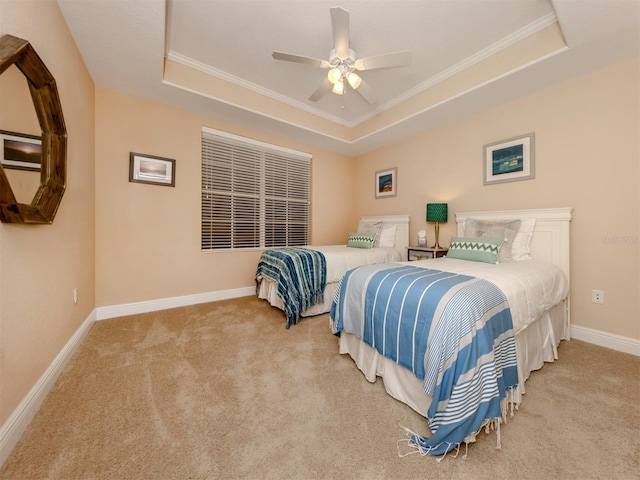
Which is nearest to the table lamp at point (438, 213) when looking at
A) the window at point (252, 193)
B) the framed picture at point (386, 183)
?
the framed picture at point (386, 183)

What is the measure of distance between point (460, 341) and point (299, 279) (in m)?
1.80

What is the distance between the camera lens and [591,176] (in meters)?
2.33

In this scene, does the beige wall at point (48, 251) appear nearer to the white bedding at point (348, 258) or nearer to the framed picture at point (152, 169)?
the framed picture at point (152, 169)

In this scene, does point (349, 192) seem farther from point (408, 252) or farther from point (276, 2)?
point (276, 2)

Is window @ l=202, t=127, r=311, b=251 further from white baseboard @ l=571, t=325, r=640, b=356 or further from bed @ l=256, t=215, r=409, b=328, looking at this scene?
white baseboard @ l=571, t=325, r=640, b=356

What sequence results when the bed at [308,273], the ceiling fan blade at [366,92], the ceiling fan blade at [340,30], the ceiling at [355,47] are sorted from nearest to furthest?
the ceiling fan blade at [340,30]
the ceiling at [355,47]
the ceiling fan blade at [366,92]
the bed at [308,273]

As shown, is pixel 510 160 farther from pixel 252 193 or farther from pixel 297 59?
pixel 252 193

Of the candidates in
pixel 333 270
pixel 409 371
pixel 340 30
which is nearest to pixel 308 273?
pixel 333 270

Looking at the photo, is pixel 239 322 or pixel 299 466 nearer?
pixel 299 466

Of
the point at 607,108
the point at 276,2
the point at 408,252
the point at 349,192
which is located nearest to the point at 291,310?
the point at 408,252

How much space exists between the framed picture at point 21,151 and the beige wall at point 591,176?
4.03 m

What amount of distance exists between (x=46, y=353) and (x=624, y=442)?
326cm

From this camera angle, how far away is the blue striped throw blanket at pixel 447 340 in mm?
1114

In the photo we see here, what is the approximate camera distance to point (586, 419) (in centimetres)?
135
